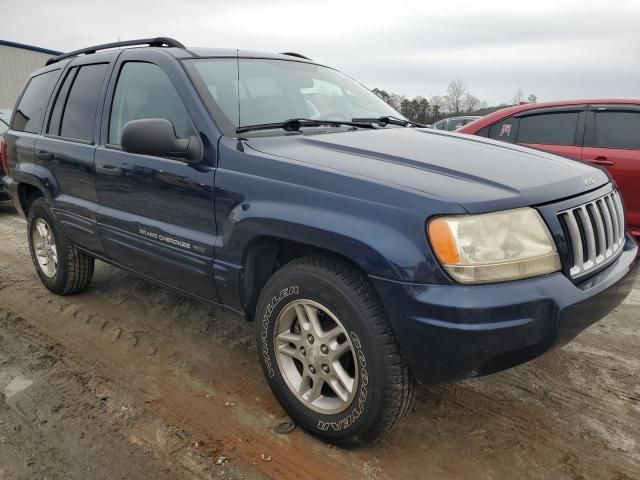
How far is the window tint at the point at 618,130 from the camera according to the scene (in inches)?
192

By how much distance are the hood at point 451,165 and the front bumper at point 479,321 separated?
32 centimetres

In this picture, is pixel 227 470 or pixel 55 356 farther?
pixel 55 356

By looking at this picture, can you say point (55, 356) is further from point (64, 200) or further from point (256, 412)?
point (256, 412)

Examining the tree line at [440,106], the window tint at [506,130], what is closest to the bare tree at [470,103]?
the tree line at [440,106]

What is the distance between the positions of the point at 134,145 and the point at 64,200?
155cm

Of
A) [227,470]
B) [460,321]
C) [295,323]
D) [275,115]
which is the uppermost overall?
[275,115]

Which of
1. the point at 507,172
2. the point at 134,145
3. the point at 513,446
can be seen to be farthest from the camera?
the point at 134,145

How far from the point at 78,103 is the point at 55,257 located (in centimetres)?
131

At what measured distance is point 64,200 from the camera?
3.78 metres

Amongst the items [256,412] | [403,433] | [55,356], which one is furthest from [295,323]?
[55,356]

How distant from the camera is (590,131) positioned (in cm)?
510

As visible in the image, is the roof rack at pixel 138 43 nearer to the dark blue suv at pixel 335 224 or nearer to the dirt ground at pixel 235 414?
the dark blue suv at pixel 335 224

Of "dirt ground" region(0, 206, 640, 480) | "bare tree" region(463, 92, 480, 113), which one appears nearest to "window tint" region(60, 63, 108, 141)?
"dirt ground" region(0, 206, 640, 480)

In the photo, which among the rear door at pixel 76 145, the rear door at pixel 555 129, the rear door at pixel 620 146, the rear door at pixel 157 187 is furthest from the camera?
the rear door at pixel 555 129
